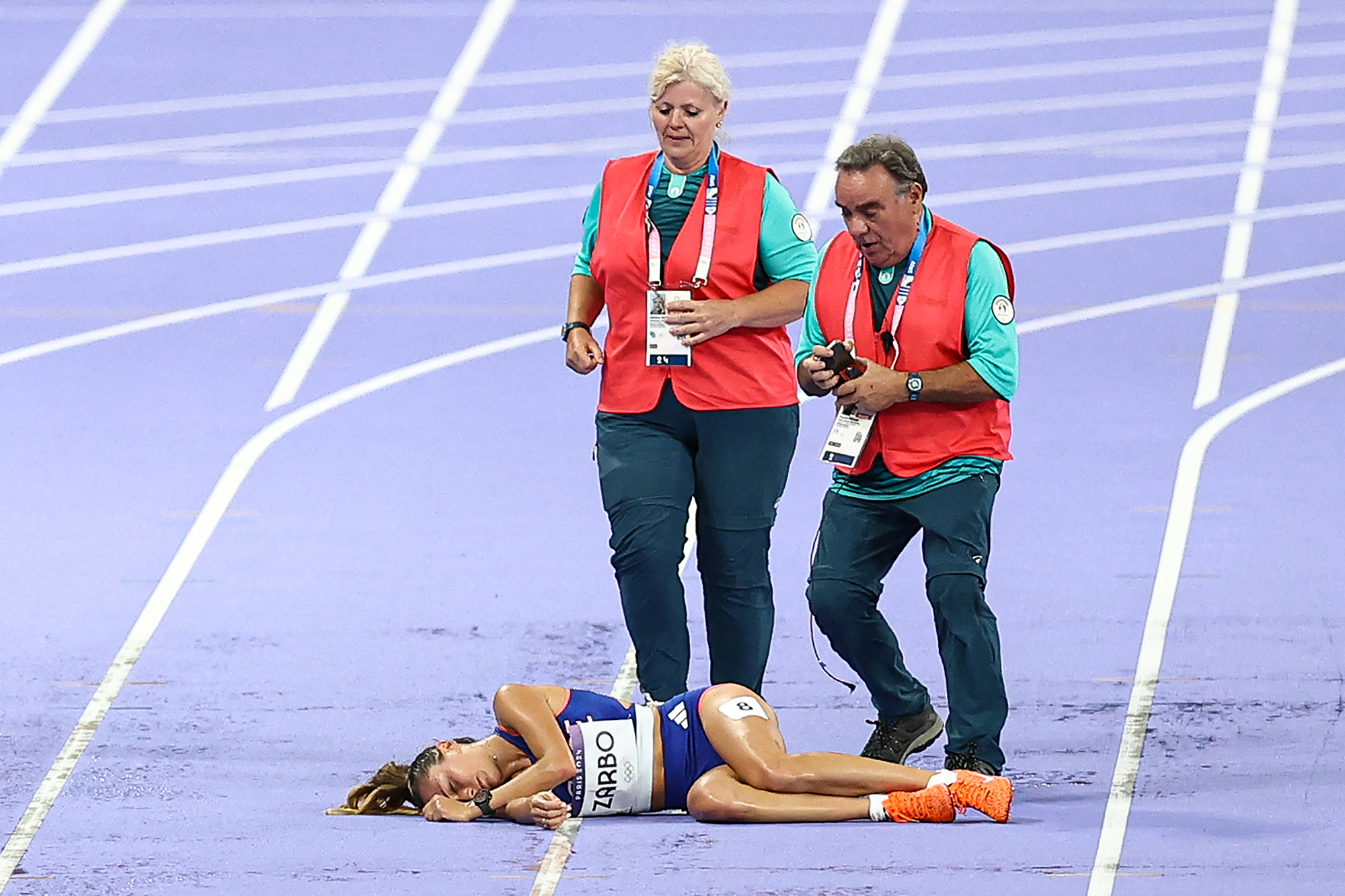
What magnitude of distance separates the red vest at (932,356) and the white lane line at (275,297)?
5.79m

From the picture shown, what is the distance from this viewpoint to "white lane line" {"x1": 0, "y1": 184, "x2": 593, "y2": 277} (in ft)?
40.3

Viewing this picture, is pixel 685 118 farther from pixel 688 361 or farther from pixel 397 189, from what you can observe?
pixel 397 189

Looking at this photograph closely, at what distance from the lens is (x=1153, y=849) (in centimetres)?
541

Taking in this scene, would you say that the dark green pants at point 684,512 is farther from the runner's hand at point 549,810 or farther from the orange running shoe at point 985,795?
the orange running shoe at point 985,795

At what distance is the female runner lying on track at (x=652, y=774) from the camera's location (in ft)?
19.0

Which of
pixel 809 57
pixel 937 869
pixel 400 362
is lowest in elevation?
pixel 937 869

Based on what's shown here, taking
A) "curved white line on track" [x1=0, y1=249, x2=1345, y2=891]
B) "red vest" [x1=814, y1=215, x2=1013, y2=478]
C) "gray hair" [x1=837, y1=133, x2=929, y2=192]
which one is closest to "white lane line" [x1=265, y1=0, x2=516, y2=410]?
"curved white line on track" [x1=0, y1=249, x2=1345, y2=891]

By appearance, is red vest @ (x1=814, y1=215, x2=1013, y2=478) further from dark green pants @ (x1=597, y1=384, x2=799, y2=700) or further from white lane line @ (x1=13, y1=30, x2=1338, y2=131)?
white lane line @ (x1=13, y1=30, x2=1338, y2=131)

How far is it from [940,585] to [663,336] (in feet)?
3.23

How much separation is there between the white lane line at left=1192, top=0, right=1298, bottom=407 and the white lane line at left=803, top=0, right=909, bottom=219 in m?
2.03

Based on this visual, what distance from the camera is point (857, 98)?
1389 cm

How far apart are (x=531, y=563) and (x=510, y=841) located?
111 inches

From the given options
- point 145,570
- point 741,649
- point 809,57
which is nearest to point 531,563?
point 145,570

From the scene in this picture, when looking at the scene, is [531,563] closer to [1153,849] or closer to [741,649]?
[741,649]
